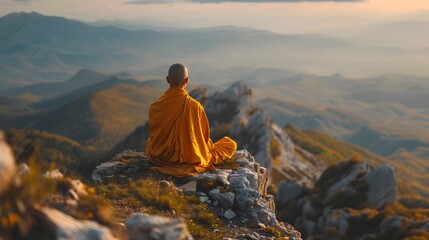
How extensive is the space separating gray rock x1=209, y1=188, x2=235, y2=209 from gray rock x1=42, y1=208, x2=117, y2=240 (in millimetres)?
9216

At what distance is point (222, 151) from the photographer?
62.0ft

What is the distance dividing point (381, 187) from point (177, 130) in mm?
60927

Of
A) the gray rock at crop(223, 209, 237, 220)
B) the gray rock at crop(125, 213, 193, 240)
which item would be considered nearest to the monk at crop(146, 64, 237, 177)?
the gray rock at crop(223, 209, 237, 220)

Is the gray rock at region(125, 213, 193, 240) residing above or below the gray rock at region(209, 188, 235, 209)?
above

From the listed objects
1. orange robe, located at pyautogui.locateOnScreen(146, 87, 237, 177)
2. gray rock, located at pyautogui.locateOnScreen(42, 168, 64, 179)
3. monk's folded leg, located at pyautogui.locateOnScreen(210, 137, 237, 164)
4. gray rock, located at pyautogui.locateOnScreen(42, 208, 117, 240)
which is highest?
gray rock, located at pyautogui.locateOnScreen(42, 208, 117, 240)

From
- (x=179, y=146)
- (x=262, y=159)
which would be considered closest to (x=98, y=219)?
(x=179, y=146)

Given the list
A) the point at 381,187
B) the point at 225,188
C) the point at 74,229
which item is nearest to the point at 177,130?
the point at 225,188

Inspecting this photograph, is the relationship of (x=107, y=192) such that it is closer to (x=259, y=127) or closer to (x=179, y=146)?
(x=179, y=146)

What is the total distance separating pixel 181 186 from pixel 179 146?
170 cm

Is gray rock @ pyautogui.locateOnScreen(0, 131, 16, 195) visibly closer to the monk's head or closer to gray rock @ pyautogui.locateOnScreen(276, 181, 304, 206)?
the monk's head

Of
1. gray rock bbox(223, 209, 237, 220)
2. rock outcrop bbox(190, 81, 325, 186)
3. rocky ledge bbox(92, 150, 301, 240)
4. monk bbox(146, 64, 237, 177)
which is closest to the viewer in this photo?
gray rock bbox(223, 209, 237, 220)

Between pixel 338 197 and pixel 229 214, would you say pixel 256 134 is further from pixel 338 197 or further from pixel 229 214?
pixel 229 214

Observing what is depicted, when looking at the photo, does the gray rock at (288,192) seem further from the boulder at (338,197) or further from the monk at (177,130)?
the monk at (177,130)

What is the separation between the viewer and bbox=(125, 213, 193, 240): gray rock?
217 inches
